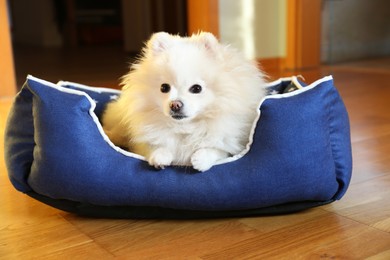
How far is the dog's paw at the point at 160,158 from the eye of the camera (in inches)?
51.9

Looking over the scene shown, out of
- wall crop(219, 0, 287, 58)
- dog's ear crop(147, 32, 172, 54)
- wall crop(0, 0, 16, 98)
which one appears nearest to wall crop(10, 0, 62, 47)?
wall crop(219, 0, 287, 58)

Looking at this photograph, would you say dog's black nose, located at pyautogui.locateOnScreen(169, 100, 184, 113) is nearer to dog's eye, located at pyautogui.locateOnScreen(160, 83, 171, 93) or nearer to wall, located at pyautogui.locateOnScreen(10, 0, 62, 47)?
dog's eye, located at pyautogui.locateOnScreen(160, 83, 171, 93)

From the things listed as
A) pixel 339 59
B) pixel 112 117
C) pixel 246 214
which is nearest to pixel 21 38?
pixel 339 59

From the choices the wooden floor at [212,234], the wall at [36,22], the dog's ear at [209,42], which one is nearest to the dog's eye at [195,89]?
the dog's ear at [209,42]

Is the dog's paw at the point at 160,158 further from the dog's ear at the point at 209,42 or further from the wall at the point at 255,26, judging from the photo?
the wall at the point at 255,26

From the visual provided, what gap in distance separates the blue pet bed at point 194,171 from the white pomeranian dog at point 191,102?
2.7 inches

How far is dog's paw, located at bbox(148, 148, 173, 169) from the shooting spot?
1.32 m

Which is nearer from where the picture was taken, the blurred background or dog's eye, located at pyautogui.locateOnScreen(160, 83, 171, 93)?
dog's eye, located at pyautogui.locateOnScreen(160, 83, 171, 93)

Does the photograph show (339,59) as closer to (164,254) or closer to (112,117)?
(112,117)

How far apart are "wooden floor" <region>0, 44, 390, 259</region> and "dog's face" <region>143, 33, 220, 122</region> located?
0.30 metres

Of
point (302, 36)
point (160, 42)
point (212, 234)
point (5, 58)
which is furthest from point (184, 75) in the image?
point (302, 36)

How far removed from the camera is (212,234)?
1.26 m

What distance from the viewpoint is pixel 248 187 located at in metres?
1.28

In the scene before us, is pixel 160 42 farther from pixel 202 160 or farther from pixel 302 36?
pixel 302 36
